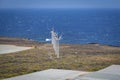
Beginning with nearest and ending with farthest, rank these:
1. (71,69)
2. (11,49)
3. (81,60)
Answer: (71,69) < (81,60) < (11,49)

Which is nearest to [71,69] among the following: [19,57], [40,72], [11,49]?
[40,72]

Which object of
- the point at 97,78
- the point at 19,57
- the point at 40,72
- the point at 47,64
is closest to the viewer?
the point at 97,78

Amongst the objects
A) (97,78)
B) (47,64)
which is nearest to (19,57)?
(47,64)

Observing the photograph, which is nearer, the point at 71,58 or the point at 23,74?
the point at 23,74

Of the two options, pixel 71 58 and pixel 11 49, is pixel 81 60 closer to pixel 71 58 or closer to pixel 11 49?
pixel 71 58
